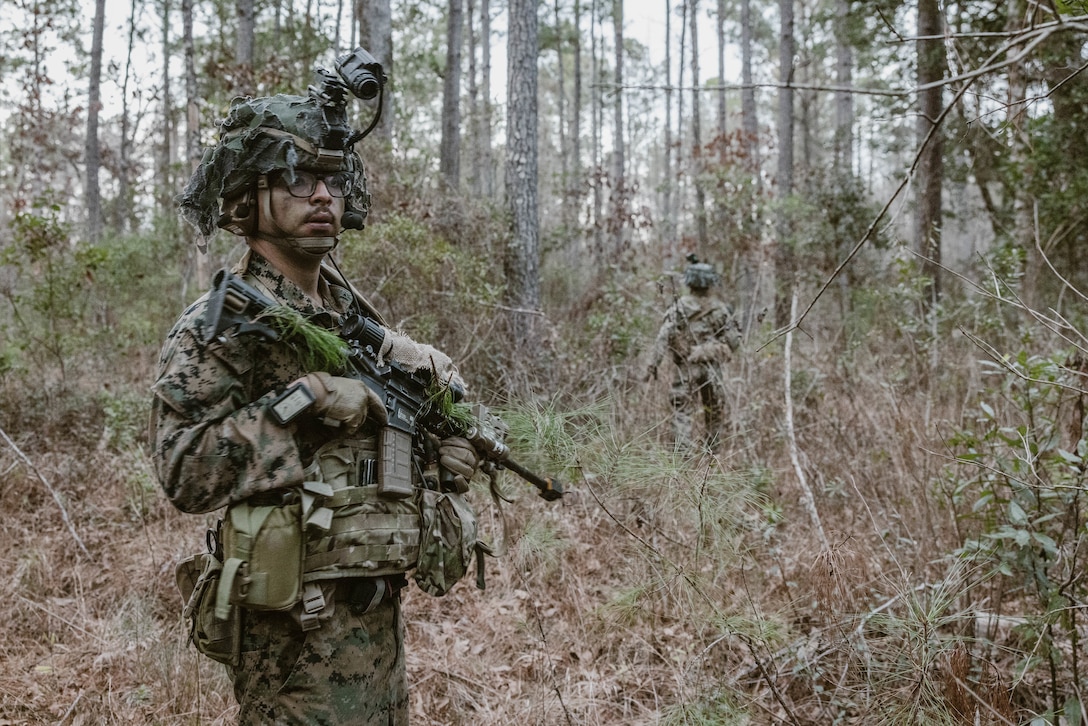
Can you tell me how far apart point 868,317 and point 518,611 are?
826 cm

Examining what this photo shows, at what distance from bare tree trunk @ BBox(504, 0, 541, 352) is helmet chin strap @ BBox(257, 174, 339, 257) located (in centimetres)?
524

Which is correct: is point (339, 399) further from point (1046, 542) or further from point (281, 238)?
point (1046, 542)

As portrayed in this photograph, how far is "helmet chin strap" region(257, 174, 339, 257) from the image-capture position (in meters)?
2.08

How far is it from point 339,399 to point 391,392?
0.29 m

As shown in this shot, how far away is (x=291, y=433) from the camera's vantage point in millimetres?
1865

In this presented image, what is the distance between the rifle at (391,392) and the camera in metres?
1.81

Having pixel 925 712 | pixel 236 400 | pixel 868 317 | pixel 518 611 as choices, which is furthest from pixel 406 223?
pixel 868 317

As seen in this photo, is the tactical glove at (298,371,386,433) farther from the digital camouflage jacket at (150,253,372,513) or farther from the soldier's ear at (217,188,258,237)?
the soldier's ear at (217,188,258,237)

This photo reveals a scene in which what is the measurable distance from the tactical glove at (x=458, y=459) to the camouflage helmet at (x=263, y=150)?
0.76 meters

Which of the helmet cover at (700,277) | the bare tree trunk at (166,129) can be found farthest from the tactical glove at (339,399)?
the bare tree trunk at (166,129)

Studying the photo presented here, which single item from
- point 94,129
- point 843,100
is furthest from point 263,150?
point 843,100

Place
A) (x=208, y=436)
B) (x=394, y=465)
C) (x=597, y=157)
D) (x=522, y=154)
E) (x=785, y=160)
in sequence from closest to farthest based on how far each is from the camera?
A: (x=208, y=436)
(x=394, y=465)
(x=522, y=154)
(x=785, y=160)
(x=597, y=157)

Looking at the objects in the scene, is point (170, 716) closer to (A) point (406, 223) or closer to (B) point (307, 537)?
(B) point (307, 537)

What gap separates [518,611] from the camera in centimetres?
416
